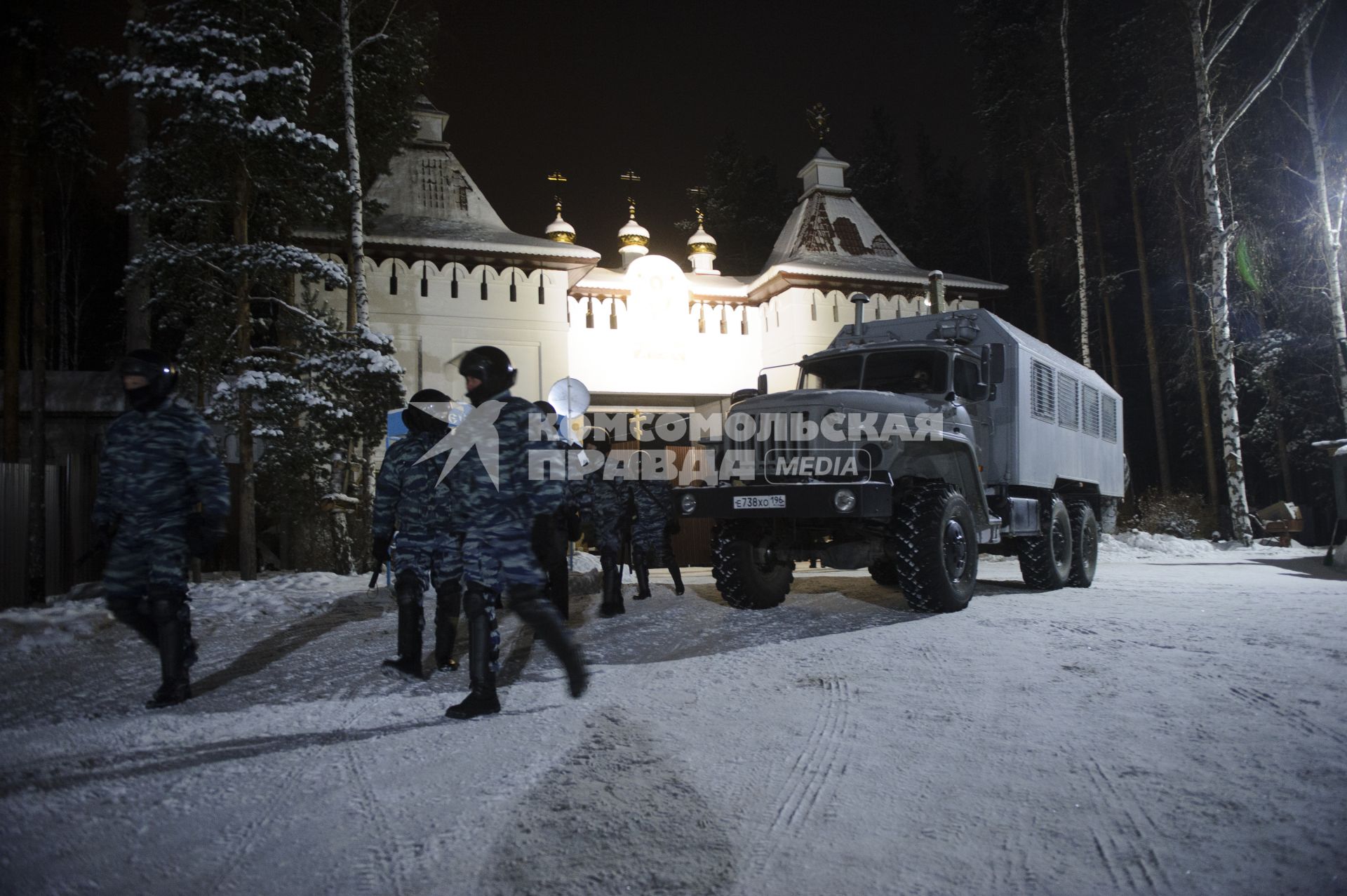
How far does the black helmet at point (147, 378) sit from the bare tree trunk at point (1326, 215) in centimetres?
2246

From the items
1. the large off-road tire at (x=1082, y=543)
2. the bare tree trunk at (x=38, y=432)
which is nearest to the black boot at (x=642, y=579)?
the large off-road tire at (x=1082, y=543)

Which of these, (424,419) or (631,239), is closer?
(424,419)

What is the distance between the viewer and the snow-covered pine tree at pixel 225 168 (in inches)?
480

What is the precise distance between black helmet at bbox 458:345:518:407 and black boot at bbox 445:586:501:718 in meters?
1.06

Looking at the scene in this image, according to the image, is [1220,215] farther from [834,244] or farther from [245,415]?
[245,415]

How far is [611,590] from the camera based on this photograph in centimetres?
902

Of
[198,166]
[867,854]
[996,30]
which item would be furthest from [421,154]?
[867,854]

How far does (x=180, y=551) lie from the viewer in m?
4.96

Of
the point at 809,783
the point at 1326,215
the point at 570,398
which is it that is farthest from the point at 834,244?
the point at 809,783

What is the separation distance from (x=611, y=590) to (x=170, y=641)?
4.64 meters

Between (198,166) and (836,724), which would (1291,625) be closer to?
(836,724)

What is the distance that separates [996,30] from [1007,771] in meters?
31.5

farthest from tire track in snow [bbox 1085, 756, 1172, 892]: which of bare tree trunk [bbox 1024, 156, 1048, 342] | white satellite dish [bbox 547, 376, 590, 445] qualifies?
bare tree trunk [bbox 1024, 156, 1048, 342]

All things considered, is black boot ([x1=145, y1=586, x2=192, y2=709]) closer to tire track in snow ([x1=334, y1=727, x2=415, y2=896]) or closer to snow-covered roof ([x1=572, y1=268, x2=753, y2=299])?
tire track in snow ([x1=334, y1=727, x2=415, y2=896])
